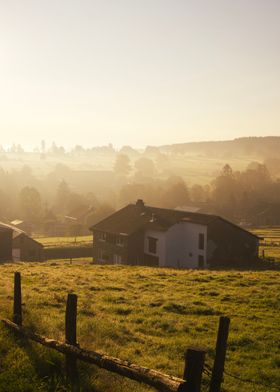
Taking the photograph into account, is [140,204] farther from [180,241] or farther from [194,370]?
[194,370]

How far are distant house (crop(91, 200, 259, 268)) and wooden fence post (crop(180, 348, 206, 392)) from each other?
42344mm

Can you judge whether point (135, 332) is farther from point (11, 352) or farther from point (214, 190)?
point (214, 190)

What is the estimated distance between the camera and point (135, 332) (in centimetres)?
1697

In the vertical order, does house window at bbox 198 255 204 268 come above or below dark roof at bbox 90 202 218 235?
below

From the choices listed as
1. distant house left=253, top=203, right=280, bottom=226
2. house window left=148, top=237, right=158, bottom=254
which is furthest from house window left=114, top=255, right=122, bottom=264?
distant house left=253, top=203, right=280, bottom=226

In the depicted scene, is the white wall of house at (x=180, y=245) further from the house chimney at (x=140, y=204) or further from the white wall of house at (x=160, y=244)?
the house chimney at (x=140, y=204)

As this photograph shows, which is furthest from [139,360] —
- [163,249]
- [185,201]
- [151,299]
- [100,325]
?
[185,201]

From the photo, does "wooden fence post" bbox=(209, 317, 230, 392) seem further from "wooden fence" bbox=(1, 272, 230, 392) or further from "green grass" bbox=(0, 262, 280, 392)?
"green grass" bbox=(0, 262, 280, 392)

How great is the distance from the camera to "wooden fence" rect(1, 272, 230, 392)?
709 centimetres

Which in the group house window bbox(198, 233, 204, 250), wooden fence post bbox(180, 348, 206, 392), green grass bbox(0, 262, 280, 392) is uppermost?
wooden fence post bbox(180, 348, 206, 392)

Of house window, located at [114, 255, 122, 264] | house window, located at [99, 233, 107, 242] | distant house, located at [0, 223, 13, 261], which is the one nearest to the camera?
distant house, located at [0, 223, 13, 261]

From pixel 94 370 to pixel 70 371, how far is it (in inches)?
27.1

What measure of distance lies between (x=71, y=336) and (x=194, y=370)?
362cm

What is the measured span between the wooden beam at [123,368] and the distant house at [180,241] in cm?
4030
